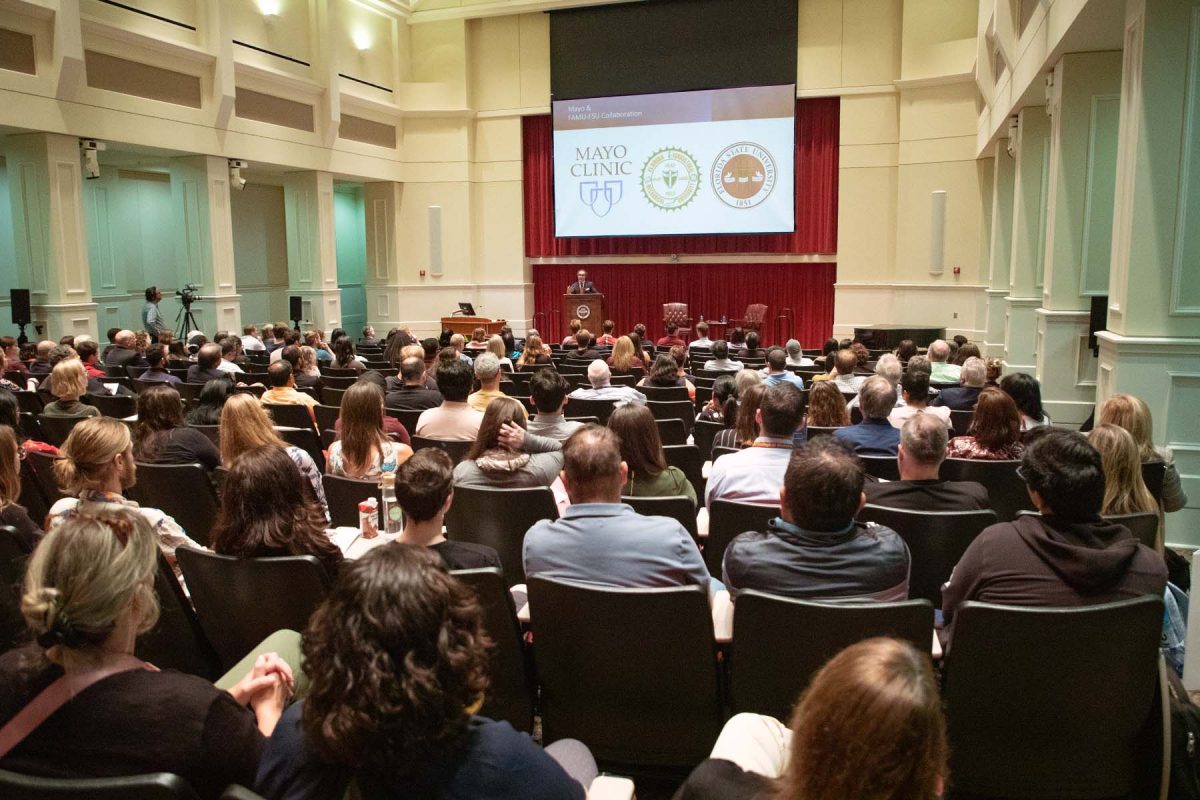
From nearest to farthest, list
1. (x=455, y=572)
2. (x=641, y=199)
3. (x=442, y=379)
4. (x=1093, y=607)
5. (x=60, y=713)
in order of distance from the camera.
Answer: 1. (x=60, y=713)
2. (x=1093, y=607)
3. (x=455, y=572)
4. (x=442, y=379)
5. (x=641, y=199)

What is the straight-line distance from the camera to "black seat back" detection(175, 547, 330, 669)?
8.19ft

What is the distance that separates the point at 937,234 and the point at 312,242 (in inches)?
398

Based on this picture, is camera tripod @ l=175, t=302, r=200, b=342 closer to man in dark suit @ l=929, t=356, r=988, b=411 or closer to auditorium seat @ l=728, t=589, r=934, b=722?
man in dark suit @ l=929, t=356, r=988, b=411

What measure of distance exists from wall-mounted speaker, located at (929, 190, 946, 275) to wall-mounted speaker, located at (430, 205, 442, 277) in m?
8.58

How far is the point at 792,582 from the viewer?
2.44 m

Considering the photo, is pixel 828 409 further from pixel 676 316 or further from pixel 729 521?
pixel 676 316

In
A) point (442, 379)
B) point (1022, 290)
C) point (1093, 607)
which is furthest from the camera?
point (1022, 290)

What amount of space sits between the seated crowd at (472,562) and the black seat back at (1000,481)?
6 cm

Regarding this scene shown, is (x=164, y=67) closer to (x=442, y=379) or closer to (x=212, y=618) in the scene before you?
(x=442, y=379)

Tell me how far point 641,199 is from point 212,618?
13834mm

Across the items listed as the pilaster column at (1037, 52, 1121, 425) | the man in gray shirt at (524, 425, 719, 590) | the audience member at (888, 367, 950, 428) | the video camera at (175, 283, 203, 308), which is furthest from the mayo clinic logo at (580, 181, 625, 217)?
the man in gray shirt at (524, 425, 719, 590)

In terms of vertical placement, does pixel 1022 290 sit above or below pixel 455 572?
above

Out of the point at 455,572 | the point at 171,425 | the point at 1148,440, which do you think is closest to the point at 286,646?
the point at 455,572

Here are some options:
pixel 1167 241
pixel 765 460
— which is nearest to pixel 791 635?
pixel 765 460
